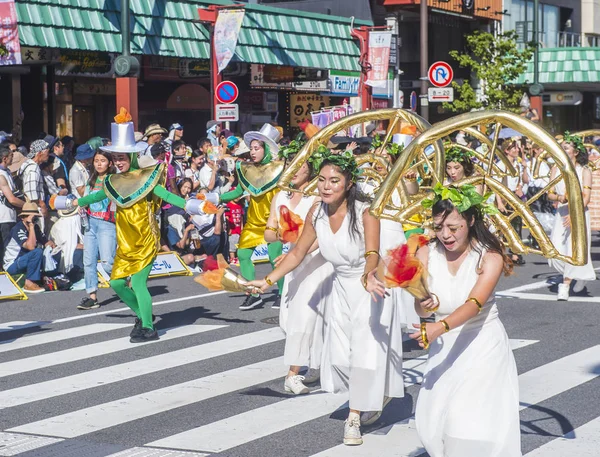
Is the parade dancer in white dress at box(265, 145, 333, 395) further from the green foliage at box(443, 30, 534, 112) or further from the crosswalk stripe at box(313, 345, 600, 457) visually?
the green foliage at box(443, 30, 534, 112)

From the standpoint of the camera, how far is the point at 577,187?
18.0ft

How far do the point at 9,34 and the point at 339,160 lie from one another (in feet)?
39.7

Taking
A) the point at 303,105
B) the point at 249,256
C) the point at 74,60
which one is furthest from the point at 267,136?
the point at 303,105

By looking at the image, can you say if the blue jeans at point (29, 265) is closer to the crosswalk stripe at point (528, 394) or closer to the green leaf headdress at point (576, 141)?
the green leaf headdress at point (576, 141)

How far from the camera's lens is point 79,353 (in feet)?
32.7

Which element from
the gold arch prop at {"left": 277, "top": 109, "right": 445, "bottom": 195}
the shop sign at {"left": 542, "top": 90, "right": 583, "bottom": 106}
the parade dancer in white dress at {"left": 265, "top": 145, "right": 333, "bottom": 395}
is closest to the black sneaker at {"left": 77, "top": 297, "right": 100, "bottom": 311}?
the parade dancer in white dress at {"left": 265, "top": 145, "right": 333, "bottom": 395}

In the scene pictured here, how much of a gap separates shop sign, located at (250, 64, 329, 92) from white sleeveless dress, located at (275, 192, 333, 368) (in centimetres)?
1961

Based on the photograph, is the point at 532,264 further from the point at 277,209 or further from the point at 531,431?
the point at 531,431

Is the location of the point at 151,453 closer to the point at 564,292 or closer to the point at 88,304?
the point at 88,304

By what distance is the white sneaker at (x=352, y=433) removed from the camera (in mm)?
6758

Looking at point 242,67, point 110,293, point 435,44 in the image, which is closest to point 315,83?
point 242,67

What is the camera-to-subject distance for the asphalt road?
6859mm

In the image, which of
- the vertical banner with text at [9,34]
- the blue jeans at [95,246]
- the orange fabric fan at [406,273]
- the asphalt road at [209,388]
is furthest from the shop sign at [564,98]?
the orange fabric fan at [406,273]

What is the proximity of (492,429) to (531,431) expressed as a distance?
1842 mm
